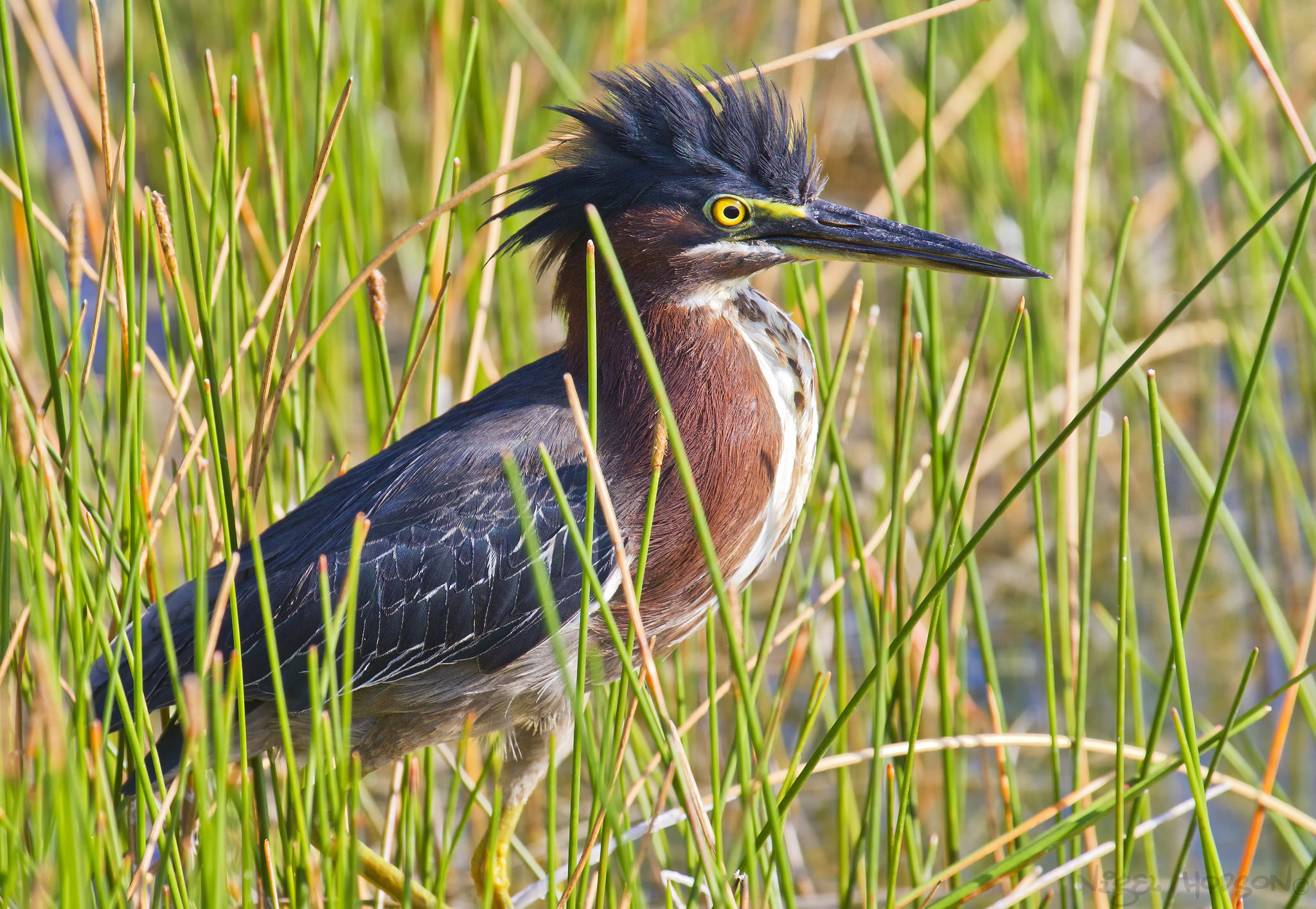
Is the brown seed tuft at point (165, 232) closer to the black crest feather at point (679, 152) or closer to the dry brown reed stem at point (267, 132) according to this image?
the dry brown reed stem at point (267, 132)

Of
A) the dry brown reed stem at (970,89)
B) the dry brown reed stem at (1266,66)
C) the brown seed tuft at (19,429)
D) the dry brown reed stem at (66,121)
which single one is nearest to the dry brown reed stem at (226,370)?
the brown seed tuft at (19,429)

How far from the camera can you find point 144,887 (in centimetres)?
227

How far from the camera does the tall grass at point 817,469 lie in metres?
1.96

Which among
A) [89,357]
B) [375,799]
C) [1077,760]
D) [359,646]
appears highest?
[89,357]

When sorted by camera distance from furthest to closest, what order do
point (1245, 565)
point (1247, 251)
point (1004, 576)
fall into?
Result: point (1004, 576) → point (1247, 251) → point (1245, 565)

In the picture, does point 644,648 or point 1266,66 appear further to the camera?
point 1266,66

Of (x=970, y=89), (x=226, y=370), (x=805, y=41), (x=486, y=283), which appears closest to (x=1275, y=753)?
(x=486, y=283)

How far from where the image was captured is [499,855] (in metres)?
2.97

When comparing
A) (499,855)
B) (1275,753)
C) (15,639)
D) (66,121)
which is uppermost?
(66,121)

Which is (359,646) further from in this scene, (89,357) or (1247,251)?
(1247,251)

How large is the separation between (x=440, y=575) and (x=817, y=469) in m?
0.83

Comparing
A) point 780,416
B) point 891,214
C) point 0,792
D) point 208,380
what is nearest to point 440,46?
point 891,214

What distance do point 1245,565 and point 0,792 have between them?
2628 mm

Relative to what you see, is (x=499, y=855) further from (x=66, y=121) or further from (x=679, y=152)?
→ (x=66, y=121)
